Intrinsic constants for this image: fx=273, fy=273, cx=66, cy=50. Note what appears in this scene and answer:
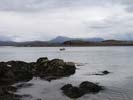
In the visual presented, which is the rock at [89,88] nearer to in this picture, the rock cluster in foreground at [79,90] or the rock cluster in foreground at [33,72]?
the rock cluster in foreground at [79,90]

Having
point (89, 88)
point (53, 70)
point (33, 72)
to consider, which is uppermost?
point (53, 70)

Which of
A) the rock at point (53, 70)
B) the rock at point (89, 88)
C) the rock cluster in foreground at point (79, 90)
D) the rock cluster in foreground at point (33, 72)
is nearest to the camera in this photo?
the rock cluster in foreground at point (79, 90)

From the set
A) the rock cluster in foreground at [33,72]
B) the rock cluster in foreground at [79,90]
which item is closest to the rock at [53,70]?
the rock cluster in foreground at [33,72]

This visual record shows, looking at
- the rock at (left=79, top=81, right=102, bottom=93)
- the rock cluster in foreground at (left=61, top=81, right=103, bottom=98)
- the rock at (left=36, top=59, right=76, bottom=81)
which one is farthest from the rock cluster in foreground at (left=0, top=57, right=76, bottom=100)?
the rock at (left=79, top=81, right=102, bottom=93)

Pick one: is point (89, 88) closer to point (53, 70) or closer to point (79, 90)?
point (79, 90)

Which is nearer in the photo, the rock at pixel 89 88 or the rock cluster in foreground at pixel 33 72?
the rock at pixel 89 88

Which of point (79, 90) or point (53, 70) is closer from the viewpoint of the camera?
point (79, 90)

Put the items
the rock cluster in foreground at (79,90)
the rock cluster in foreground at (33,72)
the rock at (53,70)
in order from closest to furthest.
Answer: the rock cluster in foreground at (79,90), the rock cluster in foreground at (33,72), the rock at (53,70)

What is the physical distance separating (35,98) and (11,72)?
13.5 meters

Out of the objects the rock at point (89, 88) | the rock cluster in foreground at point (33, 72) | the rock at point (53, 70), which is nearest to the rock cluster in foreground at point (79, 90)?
the rock at point (89, 88)

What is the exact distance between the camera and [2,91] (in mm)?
29438

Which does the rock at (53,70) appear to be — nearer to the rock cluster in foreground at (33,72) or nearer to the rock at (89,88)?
the rock cluster in foreground at (33,72)

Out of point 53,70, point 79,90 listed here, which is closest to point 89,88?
point 79,90

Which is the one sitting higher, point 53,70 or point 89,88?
point 53,70
